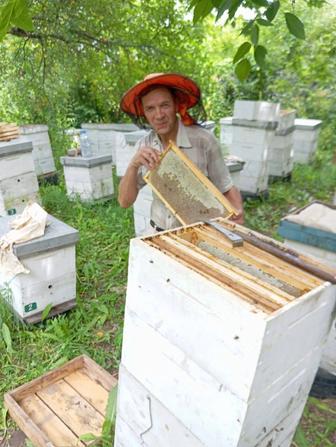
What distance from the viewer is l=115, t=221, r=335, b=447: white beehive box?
A: 934 millimetres

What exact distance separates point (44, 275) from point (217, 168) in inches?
60.7

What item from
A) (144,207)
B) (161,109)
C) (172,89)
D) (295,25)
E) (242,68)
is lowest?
(144,207)

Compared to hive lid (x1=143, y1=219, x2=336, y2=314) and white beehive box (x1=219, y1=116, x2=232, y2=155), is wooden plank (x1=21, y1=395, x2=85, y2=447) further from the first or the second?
white beehive box (x1=219, y1=116, x2=232, y2=155)

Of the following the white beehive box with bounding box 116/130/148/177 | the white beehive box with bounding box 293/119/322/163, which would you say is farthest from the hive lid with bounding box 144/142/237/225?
the white beehive box with bounding box 293/119/322/163

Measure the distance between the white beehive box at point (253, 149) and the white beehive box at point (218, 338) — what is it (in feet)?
13.2

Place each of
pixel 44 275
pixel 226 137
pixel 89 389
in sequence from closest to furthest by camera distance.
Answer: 1. pixel 89 389
2. pixel 44 275
3. pixel 226 137

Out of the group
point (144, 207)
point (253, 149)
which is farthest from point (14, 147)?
point (253, 149)

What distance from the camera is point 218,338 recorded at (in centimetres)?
98

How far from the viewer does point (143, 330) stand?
1.23 meters

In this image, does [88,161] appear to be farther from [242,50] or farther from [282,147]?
[242,50]

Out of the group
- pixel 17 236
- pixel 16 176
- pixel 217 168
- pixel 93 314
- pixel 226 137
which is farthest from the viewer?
pixel 226 137

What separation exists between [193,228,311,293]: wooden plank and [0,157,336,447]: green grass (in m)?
1.35

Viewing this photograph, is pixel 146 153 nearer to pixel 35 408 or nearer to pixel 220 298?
pixel 220 298

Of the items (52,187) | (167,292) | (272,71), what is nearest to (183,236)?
(167,292)
